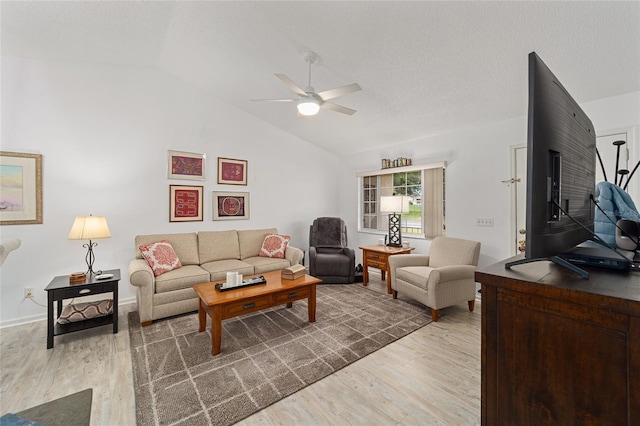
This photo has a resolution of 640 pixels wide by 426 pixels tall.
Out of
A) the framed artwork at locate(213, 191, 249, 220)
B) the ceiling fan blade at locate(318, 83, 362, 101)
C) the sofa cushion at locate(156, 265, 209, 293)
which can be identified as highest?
the ceiling fan blade at locate(318, 83, 362, 101)

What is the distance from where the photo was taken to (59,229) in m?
3.06

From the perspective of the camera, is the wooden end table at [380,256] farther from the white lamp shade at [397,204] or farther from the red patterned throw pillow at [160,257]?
the red patterned throw pillow at [160,257]

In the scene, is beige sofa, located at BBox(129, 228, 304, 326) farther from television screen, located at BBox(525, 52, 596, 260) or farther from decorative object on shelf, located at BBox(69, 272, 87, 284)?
television screen, located at BBox(525, 52, 596, 260)

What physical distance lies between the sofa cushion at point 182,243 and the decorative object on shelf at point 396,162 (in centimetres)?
328

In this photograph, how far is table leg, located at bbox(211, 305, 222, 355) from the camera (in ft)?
7.31

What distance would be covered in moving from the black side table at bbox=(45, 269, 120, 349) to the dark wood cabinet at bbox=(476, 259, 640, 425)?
10.2ft

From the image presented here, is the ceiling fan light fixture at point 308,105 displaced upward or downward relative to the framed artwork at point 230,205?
upward

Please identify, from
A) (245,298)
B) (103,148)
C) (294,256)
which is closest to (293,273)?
(245,298)

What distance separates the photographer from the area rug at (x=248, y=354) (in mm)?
1696

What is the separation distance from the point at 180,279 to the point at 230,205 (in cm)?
157

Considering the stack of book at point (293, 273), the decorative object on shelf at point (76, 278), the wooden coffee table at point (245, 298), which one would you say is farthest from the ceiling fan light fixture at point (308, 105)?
the decorative object on shelf at point (76, 278)

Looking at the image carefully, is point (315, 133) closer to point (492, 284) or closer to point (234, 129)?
point (234, 129)

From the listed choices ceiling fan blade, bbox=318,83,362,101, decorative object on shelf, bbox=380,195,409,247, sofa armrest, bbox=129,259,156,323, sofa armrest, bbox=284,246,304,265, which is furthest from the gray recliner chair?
ceiling fan blade, bbox=318,83,362,101

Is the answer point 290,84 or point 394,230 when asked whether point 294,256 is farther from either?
point 290,84
